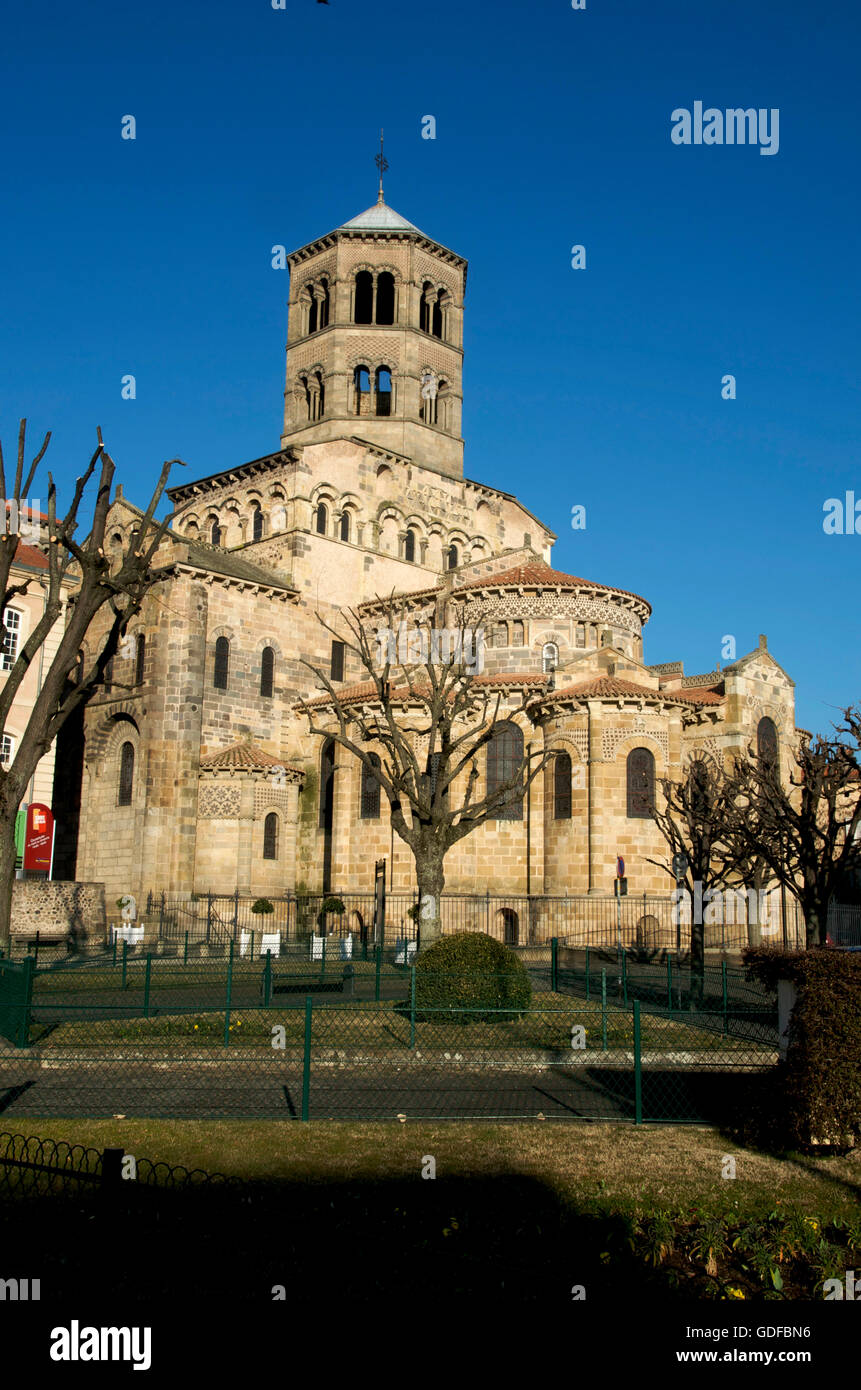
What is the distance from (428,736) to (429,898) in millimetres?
13117

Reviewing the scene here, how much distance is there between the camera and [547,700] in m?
35.4

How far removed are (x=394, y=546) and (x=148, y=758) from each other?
1506cm

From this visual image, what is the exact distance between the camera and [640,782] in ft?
114

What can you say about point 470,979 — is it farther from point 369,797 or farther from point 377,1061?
point 369,797

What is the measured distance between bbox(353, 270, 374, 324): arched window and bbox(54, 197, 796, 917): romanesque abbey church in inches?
3.7

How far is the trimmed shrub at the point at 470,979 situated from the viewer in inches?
722

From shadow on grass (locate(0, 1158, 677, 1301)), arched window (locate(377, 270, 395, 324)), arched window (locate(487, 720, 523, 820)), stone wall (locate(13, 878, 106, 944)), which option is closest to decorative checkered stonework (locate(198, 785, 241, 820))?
stone wall (locate(13, 878, 106, 944))

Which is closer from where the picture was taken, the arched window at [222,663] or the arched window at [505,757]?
the arched window at [505,757]

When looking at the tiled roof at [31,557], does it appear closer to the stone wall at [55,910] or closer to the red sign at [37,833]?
the red sign at [37,833]

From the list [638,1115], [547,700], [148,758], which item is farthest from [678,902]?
[638,1115]

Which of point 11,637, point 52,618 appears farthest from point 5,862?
point 11,637

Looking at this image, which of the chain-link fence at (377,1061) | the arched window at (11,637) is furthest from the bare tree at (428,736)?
the arched window at (11,637)

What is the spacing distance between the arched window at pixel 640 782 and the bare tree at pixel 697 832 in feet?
1.23
